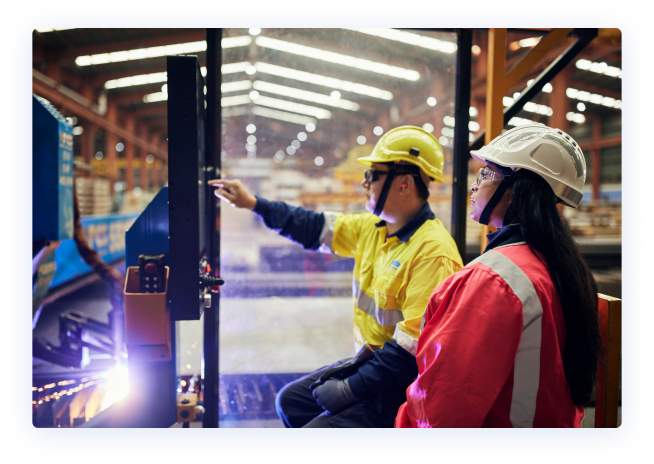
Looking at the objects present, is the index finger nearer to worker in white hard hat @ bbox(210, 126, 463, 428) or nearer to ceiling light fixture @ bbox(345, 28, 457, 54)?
worker in white hard hat @ bbox(210, 126, 463, 428)

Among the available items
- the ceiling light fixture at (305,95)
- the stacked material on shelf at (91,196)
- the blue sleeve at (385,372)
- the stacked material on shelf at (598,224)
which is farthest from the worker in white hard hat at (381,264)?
the stacked material on shelf at (91,196)

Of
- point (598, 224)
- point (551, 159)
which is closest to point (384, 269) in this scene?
point (551, 159)

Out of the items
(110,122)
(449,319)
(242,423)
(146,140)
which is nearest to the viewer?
(449,319)

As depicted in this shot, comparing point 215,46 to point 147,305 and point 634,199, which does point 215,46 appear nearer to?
point 147,305

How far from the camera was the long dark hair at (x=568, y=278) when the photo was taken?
1.05 metres

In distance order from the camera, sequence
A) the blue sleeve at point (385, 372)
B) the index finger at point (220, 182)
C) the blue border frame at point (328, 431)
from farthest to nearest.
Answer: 1. the index finger at point (220, 182)
2. the blue sleeve at point (385, 372)
3. the blue border frame at point (328, 431)

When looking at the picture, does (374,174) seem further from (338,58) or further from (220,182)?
(338,58)

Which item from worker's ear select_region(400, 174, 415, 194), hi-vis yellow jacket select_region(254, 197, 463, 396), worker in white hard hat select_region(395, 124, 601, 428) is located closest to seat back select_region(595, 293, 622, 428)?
worker in white hard hat select_region(395, 124, 601, 428)

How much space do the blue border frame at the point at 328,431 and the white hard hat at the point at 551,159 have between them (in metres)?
0.16

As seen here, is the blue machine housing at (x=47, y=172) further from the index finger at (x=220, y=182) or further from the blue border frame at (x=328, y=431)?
the blue border frame at (x=328, y=431)

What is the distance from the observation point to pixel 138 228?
6.17 ft

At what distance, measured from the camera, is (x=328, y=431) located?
942mm

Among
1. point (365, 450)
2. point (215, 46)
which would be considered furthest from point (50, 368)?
point (365, 450)

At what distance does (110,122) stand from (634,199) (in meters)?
16.1
